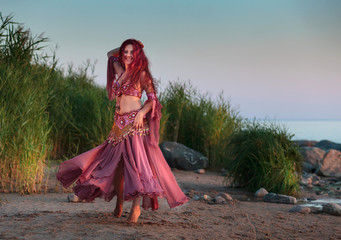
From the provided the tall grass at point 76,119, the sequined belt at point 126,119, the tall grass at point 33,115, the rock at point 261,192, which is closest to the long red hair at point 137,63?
the sequined belt at point 126,119

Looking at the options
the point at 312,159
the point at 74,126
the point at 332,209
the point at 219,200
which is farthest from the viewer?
the point at 312,159

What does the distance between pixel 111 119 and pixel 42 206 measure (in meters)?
3.73

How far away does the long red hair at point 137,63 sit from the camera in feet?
14.1

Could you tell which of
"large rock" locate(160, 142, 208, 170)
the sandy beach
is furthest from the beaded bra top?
"large rock" locate(160, 142, 208, 170)

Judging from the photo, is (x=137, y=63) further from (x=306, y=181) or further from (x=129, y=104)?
(x=306, y=181)

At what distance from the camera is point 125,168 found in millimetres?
4078

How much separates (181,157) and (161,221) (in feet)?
18.2

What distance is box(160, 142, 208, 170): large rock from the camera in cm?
1018

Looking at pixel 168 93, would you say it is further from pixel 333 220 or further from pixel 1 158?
pixel 333 220

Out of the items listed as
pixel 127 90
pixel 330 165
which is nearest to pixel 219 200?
pixel 127 90

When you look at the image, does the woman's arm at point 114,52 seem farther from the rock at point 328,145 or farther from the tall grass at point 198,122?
the rock at point 328,145

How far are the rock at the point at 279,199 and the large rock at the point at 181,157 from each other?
3.73 m

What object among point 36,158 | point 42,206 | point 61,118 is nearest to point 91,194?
point 42,206

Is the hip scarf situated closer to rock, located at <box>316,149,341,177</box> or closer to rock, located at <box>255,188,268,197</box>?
rock, located at <box>255,188,268,197</box>
